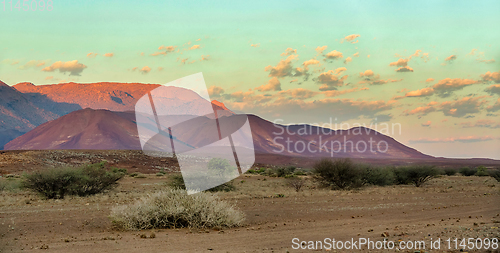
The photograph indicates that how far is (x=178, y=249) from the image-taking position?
9094 millimetres

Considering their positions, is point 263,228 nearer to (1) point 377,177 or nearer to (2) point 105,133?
(1) point 377,177

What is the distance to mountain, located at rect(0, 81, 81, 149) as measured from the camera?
143 meters

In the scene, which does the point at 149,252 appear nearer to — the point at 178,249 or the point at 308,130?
the point at 178,249

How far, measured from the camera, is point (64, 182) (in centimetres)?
2341

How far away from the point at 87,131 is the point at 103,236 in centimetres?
12590

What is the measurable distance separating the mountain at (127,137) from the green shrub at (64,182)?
71955 mm

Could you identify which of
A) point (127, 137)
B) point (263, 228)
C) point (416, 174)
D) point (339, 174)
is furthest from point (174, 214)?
point (127, 137)

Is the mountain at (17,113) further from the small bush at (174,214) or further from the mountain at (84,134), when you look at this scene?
the small bush at (174,214)

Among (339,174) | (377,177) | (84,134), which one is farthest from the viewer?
(84,134)

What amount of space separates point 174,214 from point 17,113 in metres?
177

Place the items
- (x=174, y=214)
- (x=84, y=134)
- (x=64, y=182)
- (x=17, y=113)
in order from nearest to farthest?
(x=174, y=214) < (x=64, y=182) < (x=84, y=134) < (x=17, y=113)

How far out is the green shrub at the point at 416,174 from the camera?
110ft

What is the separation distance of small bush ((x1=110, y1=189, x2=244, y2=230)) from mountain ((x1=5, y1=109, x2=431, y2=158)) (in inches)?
3353

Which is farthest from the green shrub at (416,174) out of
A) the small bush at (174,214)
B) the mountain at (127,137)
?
the mountain at (127,137)
